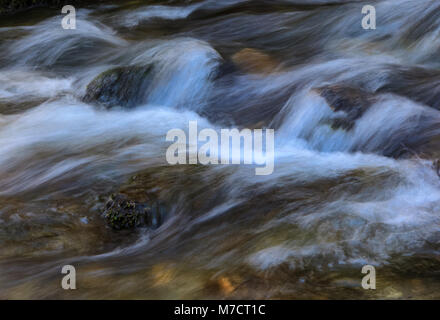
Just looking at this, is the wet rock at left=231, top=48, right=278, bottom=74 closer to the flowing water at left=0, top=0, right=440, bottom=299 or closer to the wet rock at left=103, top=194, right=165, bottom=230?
the flowing water at left=0, top=0, right=440, bottom=299

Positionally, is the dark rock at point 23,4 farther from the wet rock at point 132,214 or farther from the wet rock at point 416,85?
the wet rock at point 132,214

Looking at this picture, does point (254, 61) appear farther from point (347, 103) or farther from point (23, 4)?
point (23, 4)

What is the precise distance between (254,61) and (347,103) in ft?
6.50

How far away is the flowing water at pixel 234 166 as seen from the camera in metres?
3.74

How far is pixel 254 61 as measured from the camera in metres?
7.34

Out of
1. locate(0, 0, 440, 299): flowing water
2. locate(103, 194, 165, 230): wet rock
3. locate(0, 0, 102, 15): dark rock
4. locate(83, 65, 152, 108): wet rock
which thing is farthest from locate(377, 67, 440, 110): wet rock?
locate(0, 0, 102, 15): dark rock

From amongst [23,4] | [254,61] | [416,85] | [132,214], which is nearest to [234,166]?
[132,214]

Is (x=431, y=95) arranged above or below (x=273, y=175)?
above

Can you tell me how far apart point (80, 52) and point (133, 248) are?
16.7ft

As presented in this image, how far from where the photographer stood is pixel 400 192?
14.9ft

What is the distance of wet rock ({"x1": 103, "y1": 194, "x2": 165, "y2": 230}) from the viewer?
4547mm

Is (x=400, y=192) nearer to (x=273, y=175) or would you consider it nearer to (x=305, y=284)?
(x=273, y=175)
